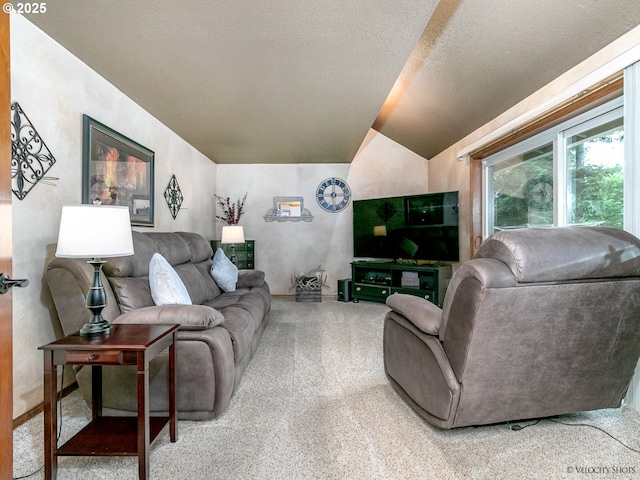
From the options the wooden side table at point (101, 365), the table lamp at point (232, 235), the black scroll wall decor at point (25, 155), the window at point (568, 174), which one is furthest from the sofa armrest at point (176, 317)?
the window at point (568, 174)

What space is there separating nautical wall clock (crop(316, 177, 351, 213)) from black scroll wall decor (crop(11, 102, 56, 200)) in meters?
3.87

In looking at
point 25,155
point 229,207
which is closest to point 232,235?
point 229,207

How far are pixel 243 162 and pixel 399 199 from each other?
2594 millimetres

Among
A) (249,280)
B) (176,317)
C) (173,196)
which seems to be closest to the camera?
(176,317)

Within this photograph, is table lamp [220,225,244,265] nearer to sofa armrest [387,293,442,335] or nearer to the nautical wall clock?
the nautical wall clock

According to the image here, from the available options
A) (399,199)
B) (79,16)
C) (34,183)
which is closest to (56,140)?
(34,183)

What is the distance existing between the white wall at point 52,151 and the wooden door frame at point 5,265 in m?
1.07

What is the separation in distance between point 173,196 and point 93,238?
2546mm

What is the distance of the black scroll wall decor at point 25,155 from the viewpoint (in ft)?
5.82

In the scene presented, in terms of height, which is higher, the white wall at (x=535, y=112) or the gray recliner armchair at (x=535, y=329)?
the white wall at (x=535, y=112)

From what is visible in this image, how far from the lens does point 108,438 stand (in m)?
1.45

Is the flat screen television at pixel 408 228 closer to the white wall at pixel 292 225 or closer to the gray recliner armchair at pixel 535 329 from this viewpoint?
the white wall at pixel 292 225

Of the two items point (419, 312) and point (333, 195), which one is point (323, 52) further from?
point (333, 195)

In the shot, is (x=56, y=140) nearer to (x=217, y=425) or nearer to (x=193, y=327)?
(x=193, y=327)
